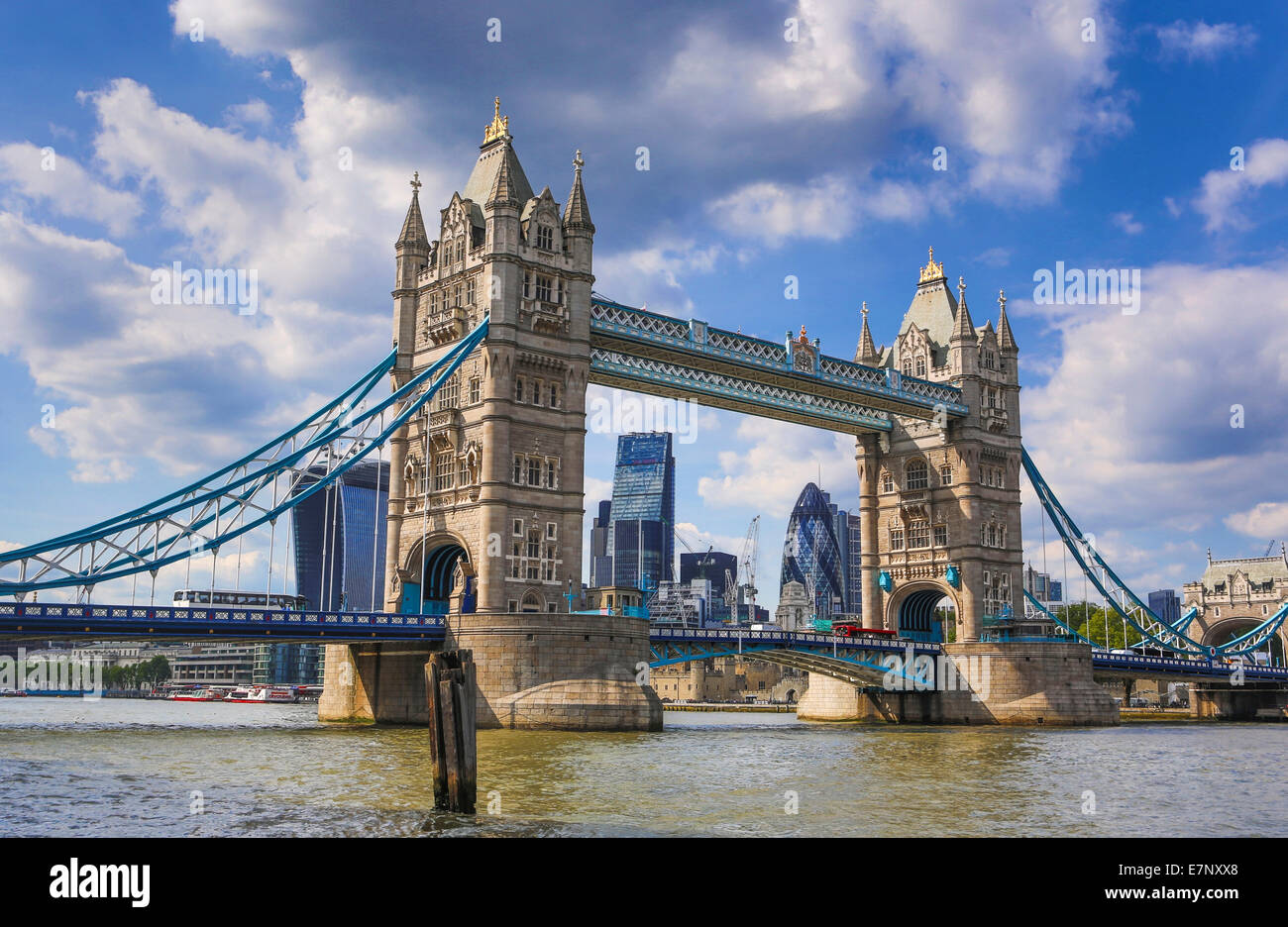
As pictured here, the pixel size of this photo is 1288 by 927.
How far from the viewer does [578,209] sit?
222 feet

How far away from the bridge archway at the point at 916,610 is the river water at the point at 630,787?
35.2m

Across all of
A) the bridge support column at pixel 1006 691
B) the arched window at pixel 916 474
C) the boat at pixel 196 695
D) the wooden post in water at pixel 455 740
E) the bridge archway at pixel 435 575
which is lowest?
the boat at pixel 196 695

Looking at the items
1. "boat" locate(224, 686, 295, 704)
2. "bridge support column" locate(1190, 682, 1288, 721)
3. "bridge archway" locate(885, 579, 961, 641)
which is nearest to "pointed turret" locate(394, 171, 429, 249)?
"bridge archway" locate(885, 579, 961, 641)

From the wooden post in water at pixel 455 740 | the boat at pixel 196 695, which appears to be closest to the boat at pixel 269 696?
the boat at pixel 196 695

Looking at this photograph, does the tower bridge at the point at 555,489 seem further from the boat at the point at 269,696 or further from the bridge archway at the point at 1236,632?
the boat at the point at 269,696

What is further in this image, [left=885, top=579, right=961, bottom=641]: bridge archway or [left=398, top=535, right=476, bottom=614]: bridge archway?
[left=885, top=579, right=961, bottom=641]: bridge archway

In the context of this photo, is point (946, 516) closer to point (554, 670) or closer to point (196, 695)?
point (554, 670)

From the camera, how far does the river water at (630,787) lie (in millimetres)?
24656

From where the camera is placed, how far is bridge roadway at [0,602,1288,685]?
49531 mm

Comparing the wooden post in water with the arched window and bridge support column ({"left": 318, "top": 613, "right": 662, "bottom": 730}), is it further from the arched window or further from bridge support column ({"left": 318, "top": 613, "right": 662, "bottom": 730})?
the arched window

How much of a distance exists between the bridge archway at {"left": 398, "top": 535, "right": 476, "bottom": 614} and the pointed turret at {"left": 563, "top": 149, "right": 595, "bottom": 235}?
19.4 metres

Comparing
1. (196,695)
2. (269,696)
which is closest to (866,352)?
(269,696)

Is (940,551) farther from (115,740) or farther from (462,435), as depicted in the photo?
(115,740)

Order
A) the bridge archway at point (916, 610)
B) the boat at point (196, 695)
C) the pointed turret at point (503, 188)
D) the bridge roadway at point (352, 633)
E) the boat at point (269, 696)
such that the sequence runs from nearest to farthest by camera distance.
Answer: the bridge roadway at point (352, 633) < the pointed turret at point (503, 188) < the bridge archway at point (916, 610) < the boat at point (269, 696) < the boat at point (196, 695)
